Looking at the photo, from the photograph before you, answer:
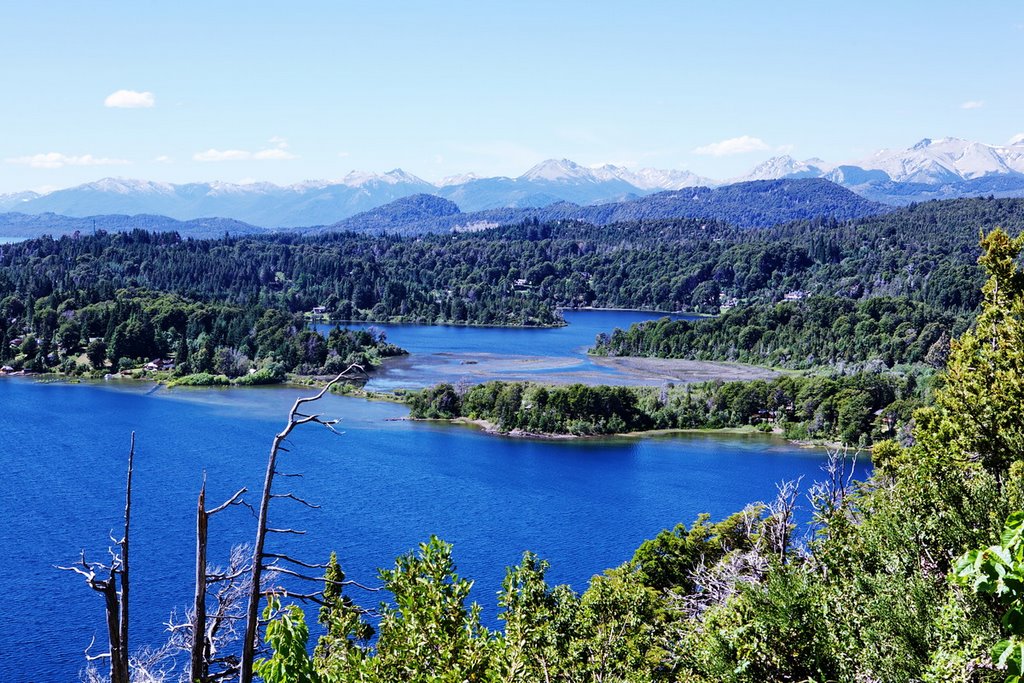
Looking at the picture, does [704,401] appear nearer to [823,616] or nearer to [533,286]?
[823,616]

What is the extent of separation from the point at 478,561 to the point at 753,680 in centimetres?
2308

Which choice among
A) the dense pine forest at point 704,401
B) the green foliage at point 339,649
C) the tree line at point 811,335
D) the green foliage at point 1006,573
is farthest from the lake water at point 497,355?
the green foliage at point 1006,573

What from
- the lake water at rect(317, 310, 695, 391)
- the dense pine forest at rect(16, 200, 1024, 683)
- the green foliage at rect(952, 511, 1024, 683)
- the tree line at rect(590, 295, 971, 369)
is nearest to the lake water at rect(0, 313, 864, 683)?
the dense pine forest at rect(16, 200, 1024, 683)

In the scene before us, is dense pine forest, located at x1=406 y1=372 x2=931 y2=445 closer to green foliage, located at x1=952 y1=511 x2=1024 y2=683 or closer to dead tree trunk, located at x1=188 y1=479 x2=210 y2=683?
dead tree trunk, located at x1=188 y1=479 x2=210 y2=683

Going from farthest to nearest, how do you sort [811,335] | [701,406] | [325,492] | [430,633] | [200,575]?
[811,335], [701,406], [325,492], [430,633], [200,575]

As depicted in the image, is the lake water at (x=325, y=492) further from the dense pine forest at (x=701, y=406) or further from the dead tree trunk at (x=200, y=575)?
the dead tree trunk at (x=200, y=575)

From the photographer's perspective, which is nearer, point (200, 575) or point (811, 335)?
point (200, 575)

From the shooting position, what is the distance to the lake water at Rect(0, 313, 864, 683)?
1147 inches

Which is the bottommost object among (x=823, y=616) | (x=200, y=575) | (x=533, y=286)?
(x=823, y=616)

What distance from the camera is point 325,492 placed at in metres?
42.1

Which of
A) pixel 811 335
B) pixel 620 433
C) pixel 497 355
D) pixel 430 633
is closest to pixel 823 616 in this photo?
pixel 430 633

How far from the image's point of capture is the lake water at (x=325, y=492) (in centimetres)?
2912

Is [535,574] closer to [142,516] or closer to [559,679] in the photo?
[559,679]

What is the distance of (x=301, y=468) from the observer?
4691 cm
